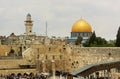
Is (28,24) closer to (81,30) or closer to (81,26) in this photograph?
(81,26)

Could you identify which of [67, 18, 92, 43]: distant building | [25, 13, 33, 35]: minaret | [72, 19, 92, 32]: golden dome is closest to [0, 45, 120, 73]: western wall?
[25, 13, 33, 35]: minaret

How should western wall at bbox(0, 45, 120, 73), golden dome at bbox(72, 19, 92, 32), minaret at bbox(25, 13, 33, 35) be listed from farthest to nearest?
1. golden dome at bbox(72, 19, 92, 32)
2. minaret at bbox(25, 13, 33, 35)
3. western wall at bbox(0, 45, 120, 73)

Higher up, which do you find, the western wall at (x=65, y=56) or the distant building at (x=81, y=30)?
the distant building at (x=81, y=30)

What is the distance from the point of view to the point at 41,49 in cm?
4634

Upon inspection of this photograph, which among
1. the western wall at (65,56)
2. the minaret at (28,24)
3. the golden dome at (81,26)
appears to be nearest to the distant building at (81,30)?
the golden dome at (81,26)

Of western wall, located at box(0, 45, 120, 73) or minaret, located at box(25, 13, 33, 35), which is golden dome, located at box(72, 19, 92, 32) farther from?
western wall, located at box(0, 45, 120, 73)

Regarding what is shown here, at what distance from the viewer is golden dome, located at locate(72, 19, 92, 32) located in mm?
69000

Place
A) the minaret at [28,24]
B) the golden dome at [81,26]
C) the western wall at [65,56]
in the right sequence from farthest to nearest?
the golden dome at [81,26] < the minaret at [28,24] < the western wall at [65,56]

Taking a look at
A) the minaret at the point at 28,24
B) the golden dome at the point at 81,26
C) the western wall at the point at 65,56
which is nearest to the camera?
the western wall at the point at 65,56

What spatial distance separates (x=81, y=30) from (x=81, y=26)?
80 cm

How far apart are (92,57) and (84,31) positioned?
22.6 m

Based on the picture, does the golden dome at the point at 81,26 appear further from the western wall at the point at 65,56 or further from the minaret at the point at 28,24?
the western wall at the point at 65,56

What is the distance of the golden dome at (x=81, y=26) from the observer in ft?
226

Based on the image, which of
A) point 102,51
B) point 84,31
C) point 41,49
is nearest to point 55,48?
point 41,49
